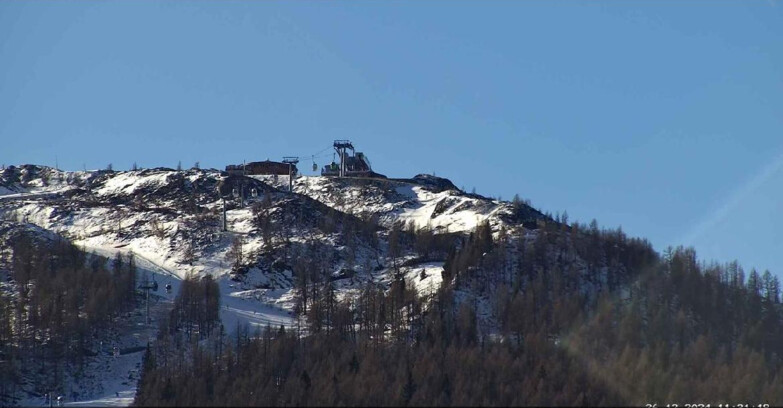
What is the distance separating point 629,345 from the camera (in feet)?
608

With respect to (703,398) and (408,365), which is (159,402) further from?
(703,398)

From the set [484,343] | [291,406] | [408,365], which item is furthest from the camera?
A: [484,343]

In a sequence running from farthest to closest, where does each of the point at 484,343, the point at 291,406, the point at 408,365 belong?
the point at 484,343
the point at 408,365
the point at 291,406

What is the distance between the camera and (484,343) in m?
189

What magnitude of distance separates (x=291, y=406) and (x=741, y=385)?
183 ft

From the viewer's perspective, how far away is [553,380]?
6678 inches

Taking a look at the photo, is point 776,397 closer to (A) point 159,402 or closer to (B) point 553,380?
(B) point 553,380

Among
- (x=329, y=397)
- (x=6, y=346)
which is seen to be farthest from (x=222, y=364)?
(x=6, y=346)

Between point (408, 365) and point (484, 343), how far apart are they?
624 inches

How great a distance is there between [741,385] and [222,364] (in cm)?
6693

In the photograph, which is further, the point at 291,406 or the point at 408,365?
the point at 408,365

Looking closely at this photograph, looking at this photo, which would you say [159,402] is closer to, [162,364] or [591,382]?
[162,364]

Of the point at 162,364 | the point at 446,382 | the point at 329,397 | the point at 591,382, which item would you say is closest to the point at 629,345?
the point at 591,382

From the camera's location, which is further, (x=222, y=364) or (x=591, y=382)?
(x=222, y=364)
